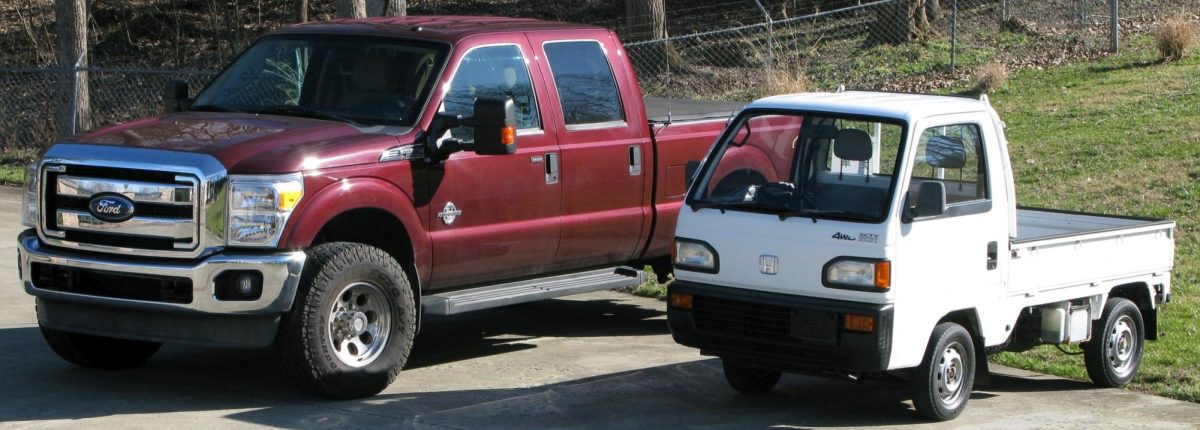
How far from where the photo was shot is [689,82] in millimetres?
21219

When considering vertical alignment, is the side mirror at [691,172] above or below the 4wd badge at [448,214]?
above

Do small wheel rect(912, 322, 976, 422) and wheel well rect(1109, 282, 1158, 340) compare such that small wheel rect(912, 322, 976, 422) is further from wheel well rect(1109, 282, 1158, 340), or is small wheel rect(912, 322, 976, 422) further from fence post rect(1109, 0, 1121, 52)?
fence post rect(1109, 0, 1121, 52)

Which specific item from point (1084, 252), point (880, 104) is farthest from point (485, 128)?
point (1084, 252)

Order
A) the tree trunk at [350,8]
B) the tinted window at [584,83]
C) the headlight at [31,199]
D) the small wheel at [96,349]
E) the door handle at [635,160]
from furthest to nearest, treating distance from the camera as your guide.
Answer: the tree trunk at [350,8] → the door handle at [635,160] → the tinted window at [584,83] → the small wheel at [96,349] → the headlight at [31,199]

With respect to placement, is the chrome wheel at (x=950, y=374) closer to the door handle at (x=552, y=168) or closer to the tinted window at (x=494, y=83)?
the door handle at (x=552, y=168)

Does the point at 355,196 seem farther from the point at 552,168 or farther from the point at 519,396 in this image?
the point at 552,168

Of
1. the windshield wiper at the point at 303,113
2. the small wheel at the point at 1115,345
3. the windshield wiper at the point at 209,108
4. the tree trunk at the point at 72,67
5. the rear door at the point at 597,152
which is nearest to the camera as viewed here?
the windshield wiper at the point at 303,113

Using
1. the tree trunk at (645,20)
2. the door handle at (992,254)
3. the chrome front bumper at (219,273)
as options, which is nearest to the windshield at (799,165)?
the door handle at (992,254)

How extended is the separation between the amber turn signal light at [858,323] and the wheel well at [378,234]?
8.14 ft

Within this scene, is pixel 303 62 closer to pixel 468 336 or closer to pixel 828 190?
pixel 468 336

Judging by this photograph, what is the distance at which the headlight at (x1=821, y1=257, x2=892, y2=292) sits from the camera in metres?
7.25

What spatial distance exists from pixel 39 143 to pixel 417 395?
13.6 metres

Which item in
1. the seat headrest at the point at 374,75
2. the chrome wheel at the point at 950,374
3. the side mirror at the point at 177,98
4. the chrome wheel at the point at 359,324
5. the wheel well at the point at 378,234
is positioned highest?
the seat headrest at the point at 374,75

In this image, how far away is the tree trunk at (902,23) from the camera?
2272 centimetres
